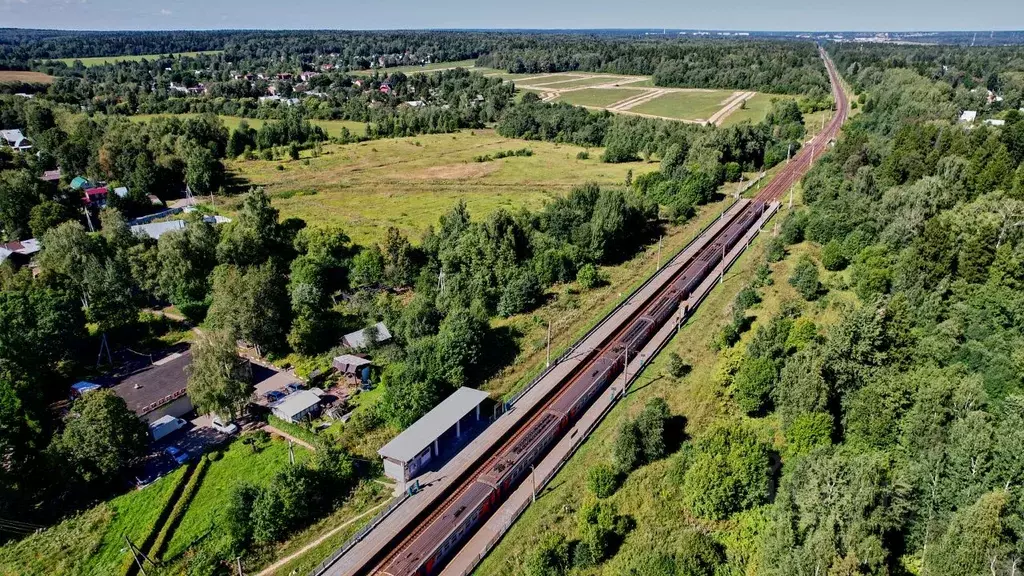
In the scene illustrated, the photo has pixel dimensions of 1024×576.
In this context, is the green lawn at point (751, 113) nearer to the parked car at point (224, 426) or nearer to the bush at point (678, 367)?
the bush at point (678, 367)

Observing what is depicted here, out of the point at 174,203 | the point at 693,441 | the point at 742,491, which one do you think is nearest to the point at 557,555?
the point at 742,491

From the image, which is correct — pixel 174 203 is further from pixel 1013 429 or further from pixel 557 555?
pixel 1013 429

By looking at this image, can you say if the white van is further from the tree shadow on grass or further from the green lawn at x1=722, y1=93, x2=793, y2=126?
the green lawn at x1=722, y1=93, x2=793, y2=126

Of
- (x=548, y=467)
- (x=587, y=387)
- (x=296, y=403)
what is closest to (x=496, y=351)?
(x=587, y=387)

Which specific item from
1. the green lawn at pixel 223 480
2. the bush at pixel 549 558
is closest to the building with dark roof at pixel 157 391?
the green lawn at pixel 223 480

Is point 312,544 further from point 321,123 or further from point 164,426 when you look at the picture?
point 321,123

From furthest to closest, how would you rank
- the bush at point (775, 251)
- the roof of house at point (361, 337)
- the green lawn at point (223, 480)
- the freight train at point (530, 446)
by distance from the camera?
the bush at point (775, 251) < the roof of house at point (361, 337) < the green lawn at point (223, 480) < the freight train at point (530, 446)
